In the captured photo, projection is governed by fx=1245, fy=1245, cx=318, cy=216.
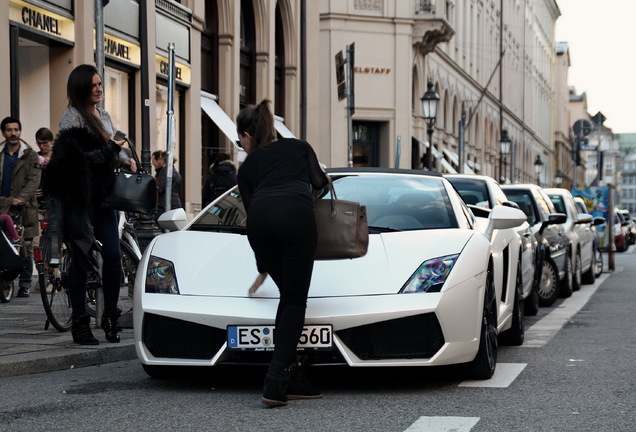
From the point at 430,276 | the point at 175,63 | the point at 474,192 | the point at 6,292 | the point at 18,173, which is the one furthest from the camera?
the point at 175,63

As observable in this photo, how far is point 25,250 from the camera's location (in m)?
13.1

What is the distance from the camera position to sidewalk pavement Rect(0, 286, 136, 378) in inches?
312

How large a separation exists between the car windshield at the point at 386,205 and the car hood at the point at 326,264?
0.99 ft

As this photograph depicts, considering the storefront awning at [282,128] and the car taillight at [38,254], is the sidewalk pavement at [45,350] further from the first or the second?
the storefront awning at [282,128]

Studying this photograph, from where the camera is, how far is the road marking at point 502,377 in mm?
7242

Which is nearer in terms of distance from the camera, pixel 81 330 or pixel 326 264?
pixel 326 264

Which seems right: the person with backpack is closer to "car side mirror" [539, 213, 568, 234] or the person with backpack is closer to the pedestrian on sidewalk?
"car side mirror" [539, 213, 568, 234]

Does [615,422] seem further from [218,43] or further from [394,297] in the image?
[218,43]

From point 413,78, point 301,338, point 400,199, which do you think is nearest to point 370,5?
point 413,78

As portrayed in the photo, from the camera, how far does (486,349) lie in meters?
7.33

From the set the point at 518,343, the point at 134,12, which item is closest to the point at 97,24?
the point at 518,343

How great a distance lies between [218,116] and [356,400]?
19.8 metres

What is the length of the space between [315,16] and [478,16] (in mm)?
29899

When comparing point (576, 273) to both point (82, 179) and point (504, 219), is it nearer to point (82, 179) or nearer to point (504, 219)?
point (504, 219)
